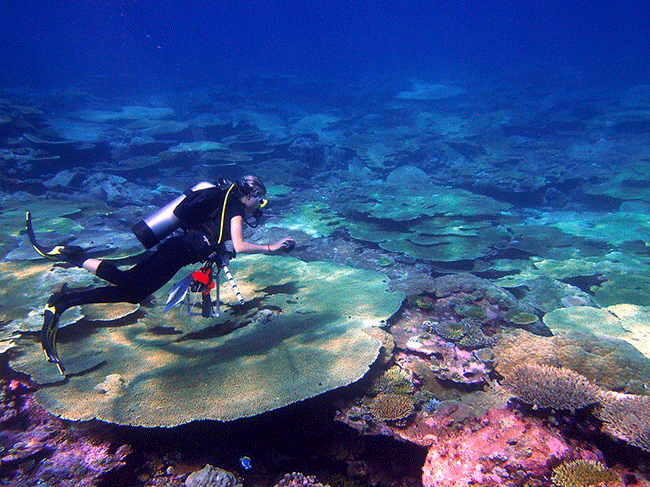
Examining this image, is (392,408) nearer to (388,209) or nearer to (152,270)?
(152,270)

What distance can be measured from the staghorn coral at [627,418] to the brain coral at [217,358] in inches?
78.9

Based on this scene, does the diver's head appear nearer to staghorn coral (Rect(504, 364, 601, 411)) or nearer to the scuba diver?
the scuba diver

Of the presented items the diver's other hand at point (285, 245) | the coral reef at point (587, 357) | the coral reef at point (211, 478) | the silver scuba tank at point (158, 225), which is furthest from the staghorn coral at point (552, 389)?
the silver scuba tank at point (158, 225)

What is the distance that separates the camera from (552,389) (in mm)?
2688

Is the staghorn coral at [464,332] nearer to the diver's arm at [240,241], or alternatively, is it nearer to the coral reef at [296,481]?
the coral reef at [296,481]

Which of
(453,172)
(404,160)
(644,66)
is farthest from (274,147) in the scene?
(644,66)

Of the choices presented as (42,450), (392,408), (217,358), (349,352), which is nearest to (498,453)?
(392,408)

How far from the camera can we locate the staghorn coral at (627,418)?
7.38 ft

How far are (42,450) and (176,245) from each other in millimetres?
2317

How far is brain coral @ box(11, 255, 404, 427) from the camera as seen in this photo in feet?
9.18

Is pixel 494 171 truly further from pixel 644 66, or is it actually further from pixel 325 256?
pixel 644 66

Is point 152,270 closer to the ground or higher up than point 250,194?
closer to the ground

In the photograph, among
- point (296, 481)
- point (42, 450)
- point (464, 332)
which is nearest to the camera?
point (296, 481)

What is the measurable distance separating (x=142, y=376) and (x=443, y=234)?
26.2 feet
